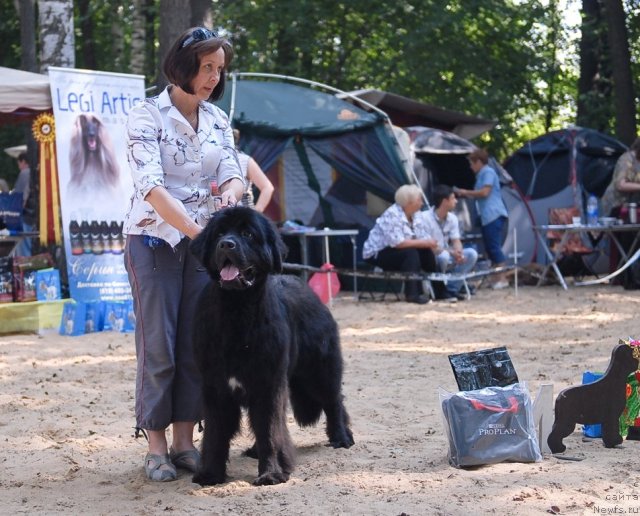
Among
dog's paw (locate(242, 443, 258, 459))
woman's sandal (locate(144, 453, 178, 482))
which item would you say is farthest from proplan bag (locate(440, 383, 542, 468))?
woman's sandal (locate(144, 453, 178, 482))

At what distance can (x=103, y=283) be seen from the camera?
945 cm

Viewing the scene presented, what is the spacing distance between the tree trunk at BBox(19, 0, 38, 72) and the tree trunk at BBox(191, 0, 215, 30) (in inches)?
163

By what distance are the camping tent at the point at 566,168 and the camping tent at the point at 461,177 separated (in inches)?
19.1

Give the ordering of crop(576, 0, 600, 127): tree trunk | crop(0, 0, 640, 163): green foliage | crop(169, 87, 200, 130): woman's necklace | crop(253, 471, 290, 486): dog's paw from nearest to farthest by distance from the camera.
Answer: crop(253, 471, 290, 486): dog's paw, crop(169, 87, 200, 130): woman's necklace, crop(576, 0, 600, 127): tree trunk, crop(0, 0, 640, 163): green foliage

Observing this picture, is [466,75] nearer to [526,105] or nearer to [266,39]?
[526,105]

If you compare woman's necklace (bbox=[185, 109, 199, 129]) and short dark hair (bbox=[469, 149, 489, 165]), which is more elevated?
short dark hair (bbox=[469, 149, 489, 165])

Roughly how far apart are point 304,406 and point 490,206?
8.37 meters

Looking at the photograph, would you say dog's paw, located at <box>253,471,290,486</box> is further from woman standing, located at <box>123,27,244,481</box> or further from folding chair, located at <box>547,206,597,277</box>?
folding chair, located at <box>547,206,597,277</box>

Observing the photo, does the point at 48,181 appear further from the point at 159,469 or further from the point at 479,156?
the point at 159,469

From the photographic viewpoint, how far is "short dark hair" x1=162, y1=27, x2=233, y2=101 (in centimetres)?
407

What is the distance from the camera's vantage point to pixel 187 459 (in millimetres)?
4383

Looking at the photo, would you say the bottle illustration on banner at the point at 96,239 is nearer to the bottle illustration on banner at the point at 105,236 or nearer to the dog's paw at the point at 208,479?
the bottle illustration on banner at the point at 105,236

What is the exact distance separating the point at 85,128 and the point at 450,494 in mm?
6637

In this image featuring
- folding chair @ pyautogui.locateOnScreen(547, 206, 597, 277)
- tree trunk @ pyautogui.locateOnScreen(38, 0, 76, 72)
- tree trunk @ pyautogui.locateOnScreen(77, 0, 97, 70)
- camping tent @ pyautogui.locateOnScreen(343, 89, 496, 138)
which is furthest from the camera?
tree trunk @ pyautogui.locateOnScreen(77, 0, 97, 70)
